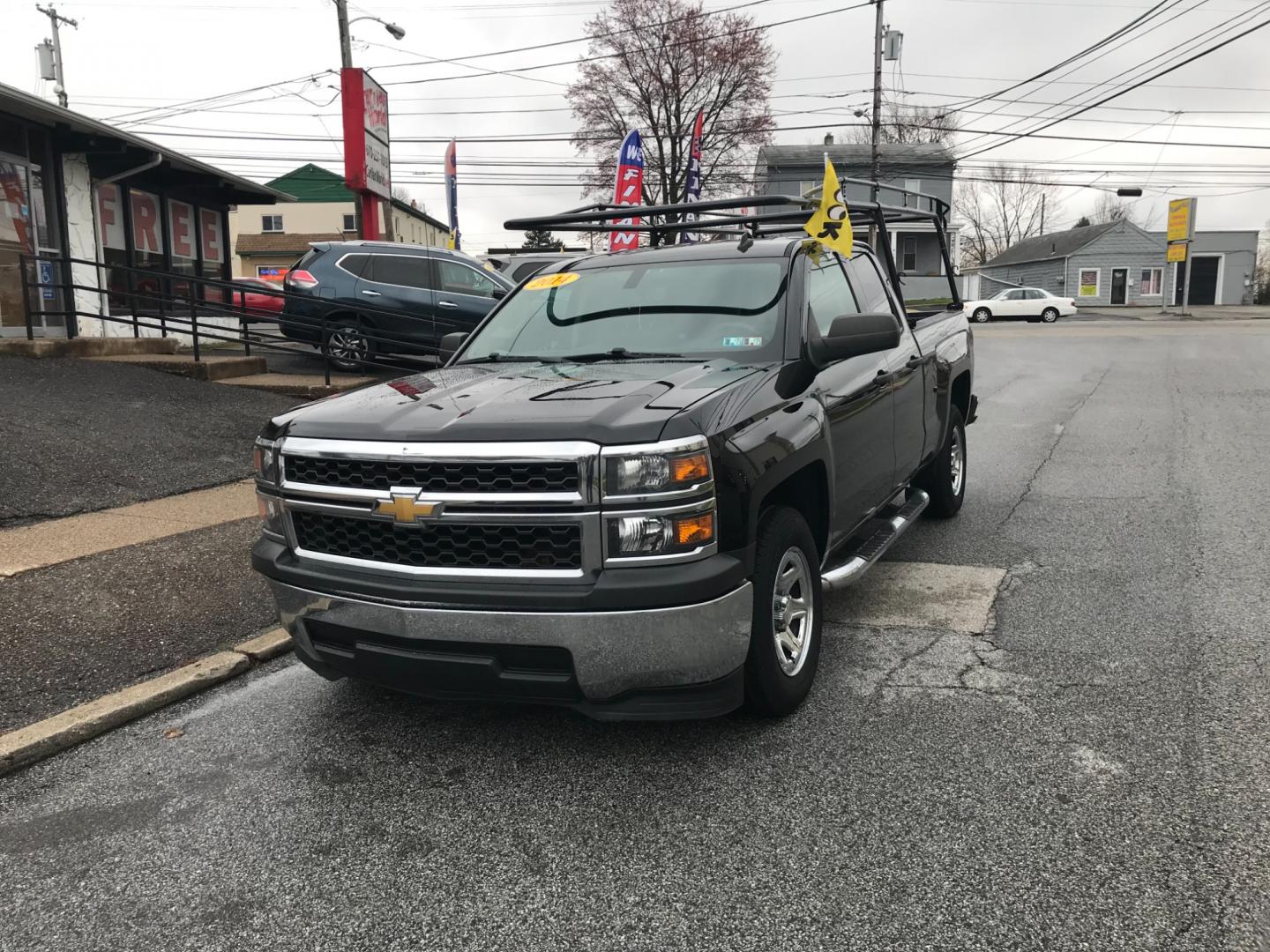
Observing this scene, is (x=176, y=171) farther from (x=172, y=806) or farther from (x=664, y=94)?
(x=664, y=94)

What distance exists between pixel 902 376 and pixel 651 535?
2756mm

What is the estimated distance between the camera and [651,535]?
9.84ft

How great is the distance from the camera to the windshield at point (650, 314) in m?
4.15

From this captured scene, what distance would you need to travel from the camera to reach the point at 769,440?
3.44 m

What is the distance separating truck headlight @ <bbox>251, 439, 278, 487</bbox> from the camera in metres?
3.52

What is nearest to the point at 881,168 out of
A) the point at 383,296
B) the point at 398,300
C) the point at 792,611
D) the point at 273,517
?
the point at 398,300

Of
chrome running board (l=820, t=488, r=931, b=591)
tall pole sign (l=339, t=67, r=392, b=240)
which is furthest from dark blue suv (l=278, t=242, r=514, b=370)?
chrome running board (l=820, t=488, r=931, b=591)

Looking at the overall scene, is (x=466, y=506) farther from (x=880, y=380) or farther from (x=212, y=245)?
(x=212, y=245)

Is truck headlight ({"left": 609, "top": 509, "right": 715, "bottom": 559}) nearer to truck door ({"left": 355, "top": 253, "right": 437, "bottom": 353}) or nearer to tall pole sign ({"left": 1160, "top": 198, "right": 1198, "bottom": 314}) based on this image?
truck door ({"left": 355, "top": 253, "right": 437, "bottom": 353})

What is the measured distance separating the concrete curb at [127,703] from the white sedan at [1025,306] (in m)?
39.9

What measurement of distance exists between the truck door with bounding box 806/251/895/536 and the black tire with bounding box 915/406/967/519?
1.54 meters

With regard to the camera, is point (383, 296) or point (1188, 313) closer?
point (383, 296)

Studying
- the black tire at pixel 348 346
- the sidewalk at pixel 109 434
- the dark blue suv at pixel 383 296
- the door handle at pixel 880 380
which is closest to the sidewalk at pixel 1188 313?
the dark blue suv at pixel 383 296

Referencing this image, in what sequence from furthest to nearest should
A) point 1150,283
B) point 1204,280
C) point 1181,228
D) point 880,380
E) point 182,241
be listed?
point 1204,280, point 1150,283, point 1181,228, point 182,241, point 880,380
